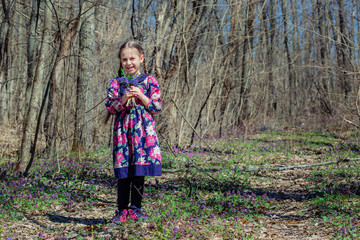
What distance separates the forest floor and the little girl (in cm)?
38

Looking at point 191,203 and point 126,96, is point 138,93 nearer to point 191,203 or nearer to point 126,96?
point 126,96

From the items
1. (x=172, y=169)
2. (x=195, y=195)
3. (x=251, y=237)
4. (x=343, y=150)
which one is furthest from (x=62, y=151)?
(x=343, y=150)

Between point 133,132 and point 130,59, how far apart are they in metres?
0.77

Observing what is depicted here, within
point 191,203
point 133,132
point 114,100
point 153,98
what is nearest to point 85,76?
point 191,203

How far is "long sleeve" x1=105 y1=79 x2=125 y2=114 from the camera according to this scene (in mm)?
3914

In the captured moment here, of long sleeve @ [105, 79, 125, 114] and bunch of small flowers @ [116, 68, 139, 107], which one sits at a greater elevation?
bunch of small flowers @ [116, 68, 139, 107]

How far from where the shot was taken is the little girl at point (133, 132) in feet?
12.5

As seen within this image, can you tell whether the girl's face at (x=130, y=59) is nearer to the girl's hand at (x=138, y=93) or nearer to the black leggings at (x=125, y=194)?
the girl's hand at (x=138, y=93)

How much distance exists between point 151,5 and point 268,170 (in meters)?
4.71

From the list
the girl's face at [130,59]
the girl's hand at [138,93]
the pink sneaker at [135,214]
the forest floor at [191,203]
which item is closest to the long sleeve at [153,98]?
the girl's hand at [138,93]

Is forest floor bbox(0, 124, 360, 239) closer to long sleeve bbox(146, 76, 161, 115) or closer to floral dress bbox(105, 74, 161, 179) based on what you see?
floral dress bbox(105, 74, 161, 179)

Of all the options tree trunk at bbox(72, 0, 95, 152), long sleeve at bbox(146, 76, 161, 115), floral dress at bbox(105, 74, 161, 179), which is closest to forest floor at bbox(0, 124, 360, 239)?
floral dress at bbox(105, 74, 161, 179)

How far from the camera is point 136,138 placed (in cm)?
381

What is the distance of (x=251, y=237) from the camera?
3.93 m
